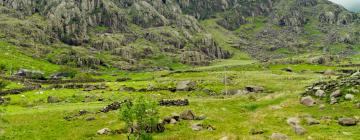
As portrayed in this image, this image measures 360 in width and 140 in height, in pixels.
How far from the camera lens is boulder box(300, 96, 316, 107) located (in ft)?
241

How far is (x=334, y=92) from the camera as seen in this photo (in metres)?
73.5

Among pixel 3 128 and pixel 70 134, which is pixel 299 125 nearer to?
pixel 70 134

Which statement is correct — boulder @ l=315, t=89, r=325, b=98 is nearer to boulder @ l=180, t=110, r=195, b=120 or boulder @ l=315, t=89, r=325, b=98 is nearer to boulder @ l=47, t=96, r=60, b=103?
boulder @ l=180, t=110, r=195, b=120

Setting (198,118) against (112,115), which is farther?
(112,115)

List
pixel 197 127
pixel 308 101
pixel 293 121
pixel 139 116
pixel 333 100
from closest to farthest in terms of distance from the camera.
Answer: pixel 139 116, pixel 293 121, pixel 197 127, pixel 333 100, pixel 308 101

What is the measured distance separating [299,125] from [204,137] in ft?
49.3

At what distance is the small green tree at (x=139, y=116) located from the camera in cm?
5597

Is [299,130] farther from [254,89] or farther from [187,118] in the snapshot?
[254,89]

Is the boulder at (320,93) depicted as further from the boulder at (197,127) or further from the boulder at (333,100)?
the boulder at (197,127)

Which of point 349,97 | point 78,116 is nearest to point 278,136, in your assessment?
point 349,97

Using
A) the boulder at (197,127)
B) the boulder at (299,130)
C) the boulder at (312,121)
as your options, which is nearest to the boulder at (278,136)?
the boulder at (299,130)

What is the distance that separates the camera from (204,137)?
5775 centimetres

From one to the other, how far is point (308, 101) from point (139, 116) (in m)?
35.5

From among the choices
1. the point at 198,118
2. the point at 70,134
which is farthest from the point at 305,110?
the point at 70,134
